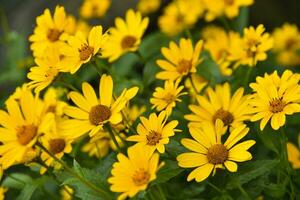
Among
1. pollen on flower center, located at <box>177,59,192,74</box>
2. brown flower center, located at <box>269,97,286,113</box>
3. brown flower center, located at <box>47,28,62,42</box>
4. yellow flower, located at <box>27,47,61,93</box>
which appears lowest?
brown flower center, located at <box>269,97,286,113</box>

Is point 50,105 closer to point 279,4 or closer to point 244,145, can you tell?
point 244,145

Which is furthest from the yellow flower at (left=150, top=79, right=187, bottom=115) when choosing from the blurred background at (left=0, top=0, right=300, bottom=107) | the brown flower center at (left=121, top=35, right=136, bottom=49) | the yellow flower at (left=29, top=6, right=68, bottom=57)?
the blurred background at (left=0, top=0, right=300, bottom=107)

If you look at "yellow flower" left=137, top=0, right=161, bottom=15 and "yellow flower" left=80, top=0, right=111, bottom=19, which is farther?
"yellow flower" left=137, top=0, right=161, bottom=15

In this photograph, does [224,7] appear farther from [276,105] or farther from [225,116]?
[276,105]

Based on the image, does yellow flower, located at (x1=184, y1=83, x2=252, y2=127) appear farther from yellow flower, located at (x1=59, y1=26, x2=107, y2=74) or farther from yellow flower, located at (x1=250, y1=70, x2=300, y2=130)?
yellow flower, located at (x1=59, y1=26, x2=107, y2=74)

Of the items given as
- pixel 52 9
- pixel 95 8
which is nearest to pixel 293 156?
pixel 95 8

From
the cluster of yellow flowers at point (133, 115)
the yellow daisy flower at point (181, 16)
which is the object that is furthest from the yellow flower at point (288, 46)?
the cluster of yellow flowers at point (133, 115)

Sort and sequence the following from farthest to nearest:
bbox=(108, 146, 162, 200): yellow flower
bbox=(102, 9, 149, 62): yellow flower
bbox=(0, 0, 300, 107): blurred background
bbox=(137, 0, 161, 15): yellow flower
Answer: bbox=(0, 0, 300, 107): blurred background
bbox=(137, 0, 161, 15): yellow flower
bbox=(102, 9, 149, 62): yellow flower
bbox=(108, 146, 162, 200): yellow flower

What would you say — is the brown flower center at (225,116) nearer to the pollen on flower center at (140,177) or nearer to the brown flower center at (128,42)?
the pollen on flower center at (140,177)
